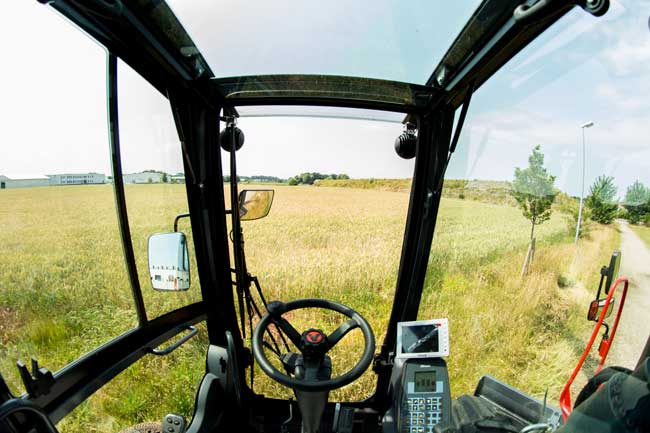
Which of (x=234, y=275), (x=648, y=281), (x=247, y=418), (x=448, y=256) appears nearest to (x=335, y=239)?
(x=448, y=256)

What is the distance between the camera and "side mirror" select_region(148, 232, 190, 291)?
6.13 feet

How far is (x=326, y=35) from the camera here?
1573mm

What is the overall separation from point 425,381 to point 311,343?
846 millimetres

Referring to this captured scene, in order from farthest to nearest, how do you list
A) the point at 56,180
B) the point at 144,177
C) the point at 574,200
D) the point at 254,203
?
the point at 254,203 → the point at 144,177 → the point at 574,200 → the point at 56,180

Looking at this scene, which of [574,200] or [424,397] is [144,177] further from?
[574,200]

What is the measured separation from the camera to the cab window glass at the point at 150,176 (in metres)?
1.59

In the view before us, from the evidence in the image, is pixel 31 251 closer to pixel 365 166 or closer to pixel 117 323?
pixel 117 323

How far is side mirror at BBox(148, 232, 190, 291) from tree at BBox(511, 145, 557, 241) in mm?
2048

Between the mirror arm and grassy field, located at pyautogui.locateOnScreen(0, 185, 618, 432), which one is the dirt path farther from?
the mirror arm

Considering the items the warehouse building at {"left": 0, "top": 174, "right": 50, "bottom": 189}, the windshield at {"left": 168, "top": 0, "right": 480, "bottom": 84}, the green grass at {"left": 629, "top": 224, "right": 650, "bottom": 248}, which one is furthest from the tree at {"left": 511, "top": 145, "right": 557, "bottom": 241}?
the warehouse building at {"left": 0, "top": 174, "right": 50, "bottom": 189}

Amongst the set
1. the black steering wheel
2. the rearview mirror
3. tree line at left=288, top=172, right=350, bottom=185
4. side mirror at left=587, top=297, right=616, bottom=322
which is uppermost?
tree line at left=288, top=172, right=350, bottom=185

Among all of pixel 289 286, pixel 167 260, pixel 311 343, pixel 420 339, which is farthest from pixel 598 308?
pixel 289 286

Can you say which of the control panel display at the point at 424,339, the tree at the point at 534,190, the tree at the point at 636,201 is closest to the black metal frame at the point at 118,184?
the control panel display at the point at 424,339

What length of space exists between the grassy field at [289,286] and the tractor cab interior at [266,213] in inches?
3.5
